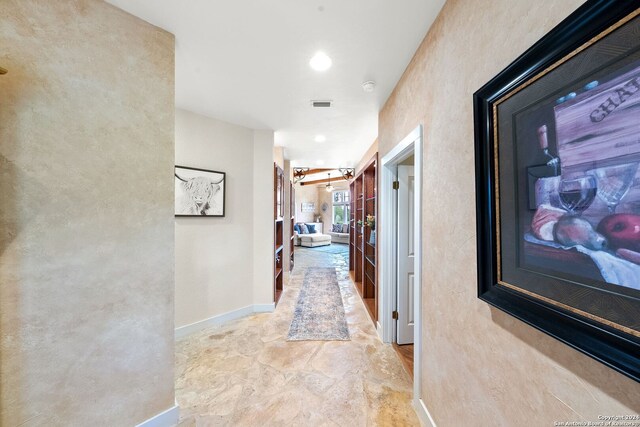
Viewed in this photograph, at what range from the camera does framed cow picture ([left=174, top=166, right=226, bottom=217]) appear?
105 inches

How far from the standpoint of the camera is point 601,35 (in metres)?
0.56

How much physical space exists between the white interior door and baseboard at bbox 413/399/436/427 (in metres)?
0.91

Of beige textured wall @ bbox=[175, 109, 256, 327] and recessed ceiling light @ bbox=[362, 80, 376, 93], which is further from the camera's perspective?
beige textured wall @ bbox=[175, 109, 256, 327]

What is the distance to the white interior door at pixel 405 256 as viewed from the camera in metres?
2.57

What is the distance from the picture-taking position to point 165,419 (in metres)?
1.52

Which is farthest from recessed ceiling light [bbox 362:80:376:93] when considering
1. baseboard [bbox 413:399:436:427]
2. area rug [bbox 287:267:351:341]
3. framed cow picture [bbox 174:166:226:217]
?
area rug [bbox 287:267:351:341]

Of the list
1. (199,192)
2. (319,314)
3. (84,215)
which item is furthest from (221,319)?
(84,215)

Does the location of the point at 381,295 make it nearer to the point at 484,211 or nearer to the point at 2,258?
the point at 484,211

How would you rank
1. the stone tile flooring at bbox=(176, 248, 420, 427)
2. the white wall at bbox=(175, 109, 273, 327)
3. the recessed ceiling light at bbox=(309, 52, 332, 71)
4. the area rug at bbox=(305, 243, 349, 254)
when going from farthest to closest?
the area rug at bbox=(305, 243, 349, 254) < the white wall at bbox=(175, 109, 273, 327) < the recessed ceiling light at bbox=(309, 52, 332, 71) < the stone tile flooring at bbox=(176, 248, 420, 427)

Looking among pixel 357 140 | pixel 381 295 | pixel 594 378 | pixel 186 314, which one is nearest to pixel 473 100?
pixel 594 378

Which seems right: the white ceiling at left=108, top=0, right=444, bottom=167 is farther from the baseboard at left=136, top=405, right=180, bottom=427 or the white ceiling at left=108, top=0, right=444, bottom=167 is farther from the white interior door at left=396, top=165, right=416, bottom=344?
the baseboard at left=136, top=405, right=180, bottom=427

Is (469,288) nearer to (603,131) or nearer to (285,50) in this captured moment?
(603,131)

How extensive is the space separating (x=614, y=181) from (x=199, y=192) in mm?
3078

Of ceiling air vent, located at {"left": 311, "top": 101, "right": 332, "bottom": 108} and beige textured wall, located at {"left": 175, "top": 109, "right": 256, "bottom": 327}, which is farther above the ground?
ceiling air vent, located at {"left": 311, "top": 101, "right": 332, "bottom": 108}
